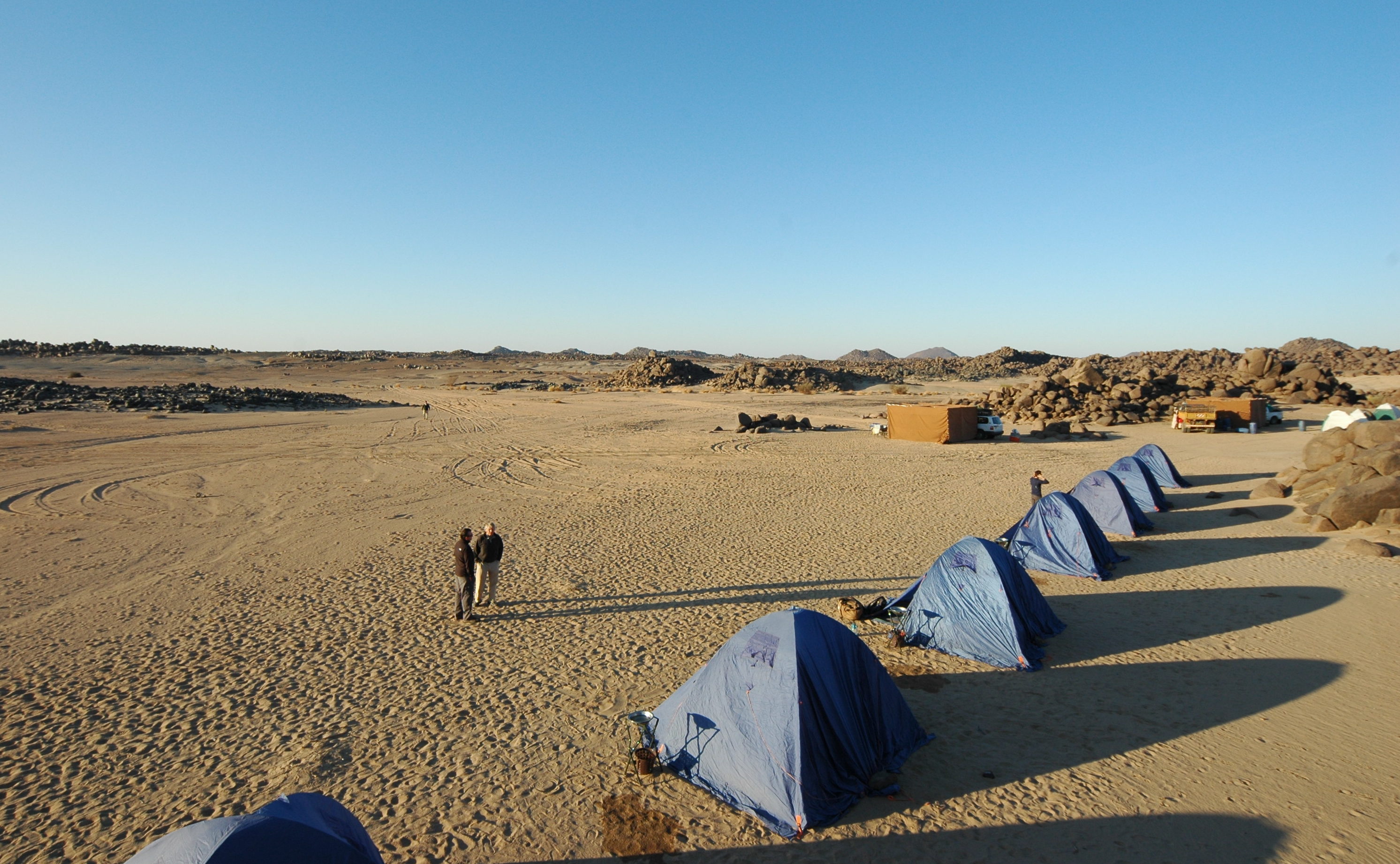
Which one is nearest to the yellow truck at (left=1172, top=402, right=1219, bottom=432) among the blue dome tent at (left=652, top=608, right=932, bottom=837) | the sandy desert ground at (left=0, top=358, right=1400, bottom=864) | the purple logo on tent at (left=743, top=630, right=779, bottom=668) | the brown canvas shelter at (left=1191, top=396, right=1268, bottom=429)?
the brown canvas shelter at (left=1191, top=396, right=1268, bottom=429)

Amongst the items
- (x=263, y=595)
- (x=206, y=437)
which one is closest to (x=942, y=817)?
(x=263, y=595)

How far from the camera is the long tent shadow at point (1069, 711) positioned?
709 cm

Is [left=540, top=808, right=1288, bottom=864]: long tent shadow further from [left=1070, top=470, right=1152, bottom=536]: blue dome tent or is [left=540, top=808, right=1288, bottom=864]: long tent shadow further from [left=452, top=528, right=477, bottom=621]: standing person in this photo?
[left=1070, top=470, right=1152, bottom=536]: blue dome tent

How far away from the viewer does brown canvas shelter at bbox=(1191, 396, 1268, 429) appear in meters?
33.2

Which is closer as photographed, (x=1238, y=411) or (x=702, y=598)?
(x=702, y=598)

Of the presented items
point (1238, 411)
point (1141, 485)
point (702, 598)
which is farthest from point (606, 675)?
point (1238, 411)

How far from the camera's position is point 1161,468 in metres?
21.0

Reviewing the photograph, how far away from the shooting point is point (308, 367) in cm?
9838

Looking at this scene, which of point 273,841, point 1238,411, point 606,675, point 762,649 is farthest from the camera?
point 1238,411

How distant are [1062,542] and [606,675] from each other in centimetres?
961

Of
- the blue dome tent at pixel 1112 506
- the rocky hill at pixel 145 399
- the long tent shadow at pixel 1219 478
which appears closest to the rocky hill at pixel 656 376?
the rocky hill at pixel 145 399

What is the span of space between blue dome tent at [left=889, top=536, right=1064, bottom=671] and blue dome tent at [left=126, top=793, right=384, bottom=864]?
7.85m

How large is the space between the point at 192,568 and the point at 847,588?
43.5ft

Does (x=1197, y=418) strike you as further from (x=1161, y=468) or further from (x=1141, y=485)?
(x=1141, y=485)
